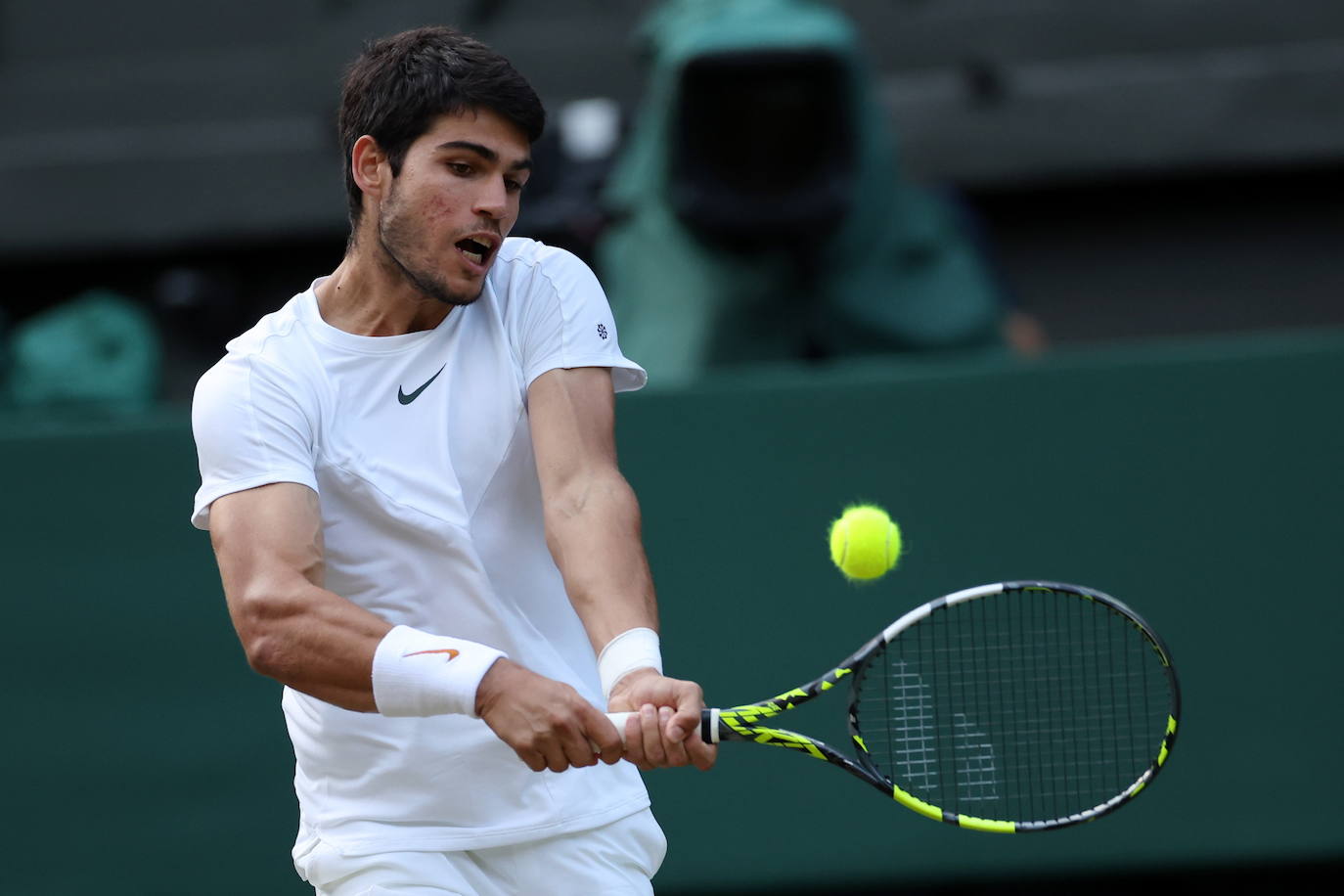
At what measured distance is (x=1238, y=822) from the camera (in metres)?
4.43

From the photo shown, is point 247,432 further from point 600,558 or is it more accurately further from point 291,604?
point 600,558

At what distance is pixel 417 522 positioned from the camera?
2359mm

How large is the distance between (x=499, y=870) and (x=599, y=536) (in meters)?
0.47

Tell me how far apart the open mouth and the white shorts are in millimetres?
792

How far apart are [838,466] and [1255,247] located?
11.6 feet

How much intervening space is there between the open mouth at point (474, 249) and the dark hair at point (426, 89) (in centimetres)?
14

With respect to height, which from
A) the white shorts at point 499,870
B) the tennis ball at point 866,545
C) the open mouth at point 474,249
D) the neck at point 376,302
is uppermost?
the open mouth at point 474,249

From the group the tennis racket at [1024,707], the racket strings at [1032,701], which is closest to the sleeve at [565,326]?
the tennis racket at [1024,707]

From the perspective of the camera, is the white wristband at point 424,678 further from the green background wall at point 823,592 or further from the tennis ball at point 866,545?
the green background wall at point 823,592

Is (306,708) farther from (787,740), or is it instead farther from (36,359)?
(36,359)

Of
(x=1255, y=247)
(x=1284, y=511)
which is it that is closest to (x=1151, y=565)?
(x=1284, y=511)

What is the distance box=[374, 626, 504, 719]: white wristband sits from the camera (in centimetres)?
217

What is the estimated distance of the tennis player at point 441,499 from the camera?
7.61 feet

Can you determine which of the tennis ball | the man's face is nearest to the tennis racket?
the tennis ball
